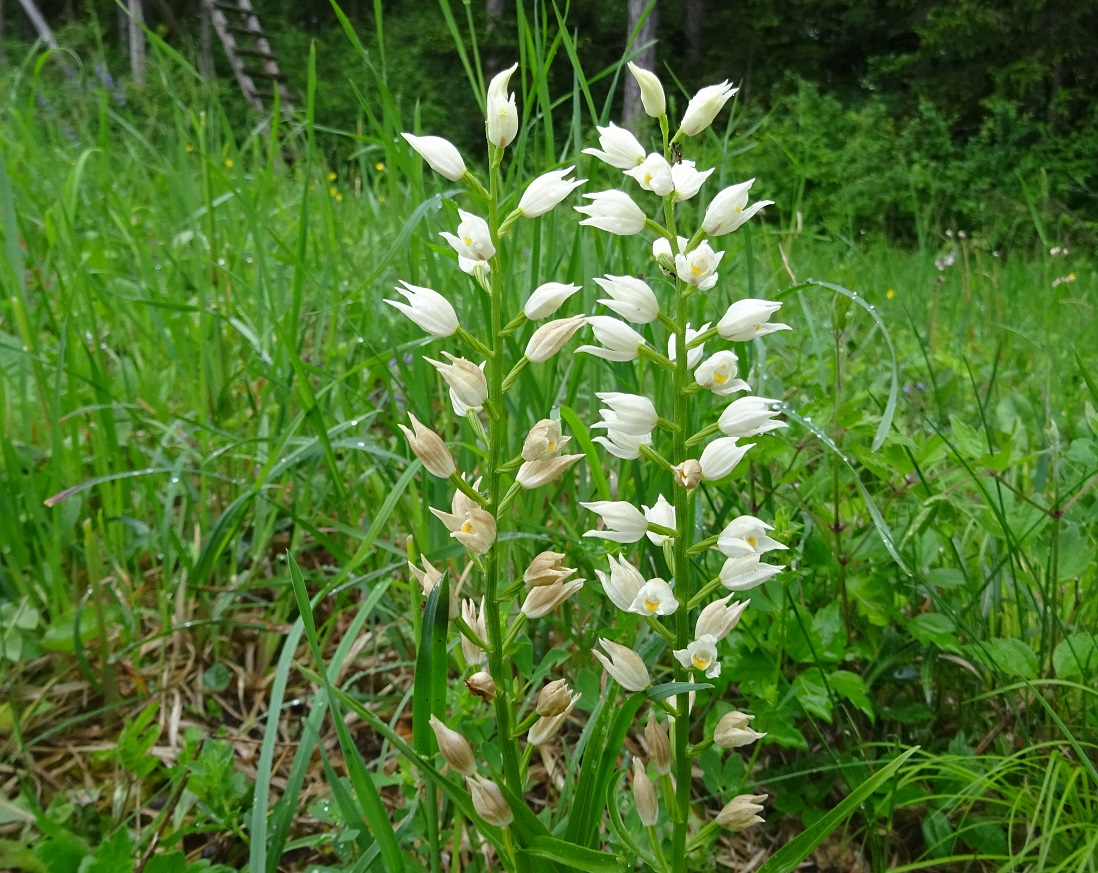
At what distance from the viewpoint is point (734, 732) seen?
2.60 ft


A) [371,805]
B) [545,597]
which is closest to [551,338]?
[545,597]

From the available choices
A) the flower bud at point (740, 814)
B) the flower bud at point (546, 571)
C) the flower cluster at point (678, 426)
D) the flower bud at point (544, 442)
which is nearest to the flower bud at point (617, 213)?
the flower cluster at point (678, 426)

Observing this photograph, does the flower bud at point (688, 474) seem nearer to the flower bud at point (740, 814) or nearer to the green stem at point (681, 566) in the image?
the green stem at point (681, 566)

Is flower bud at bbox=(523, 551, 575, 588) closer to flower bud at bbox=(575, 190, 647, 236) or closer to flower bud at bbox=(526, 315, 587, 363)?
flower bud at bbox=(526, 315, 587, 363)

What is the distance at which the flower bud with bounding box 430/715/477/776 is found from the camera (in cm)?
74

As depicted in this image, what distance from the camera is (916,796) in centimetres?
110

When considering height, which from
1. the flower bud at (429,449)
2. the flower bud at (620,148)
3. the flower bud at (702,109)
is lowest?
the flower bud at (429,449)

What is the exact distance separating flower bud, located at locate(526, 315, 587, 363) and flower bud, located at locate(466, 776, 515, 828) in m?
0.40

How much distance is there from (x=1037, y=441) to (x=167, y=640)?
176 cm

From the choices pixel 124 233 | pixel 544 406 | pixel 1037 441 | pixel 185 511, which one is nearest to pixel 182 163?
pixel 124 233

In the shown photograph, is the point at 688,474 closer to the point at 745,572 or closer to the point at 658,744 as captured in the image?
the point at 745,572

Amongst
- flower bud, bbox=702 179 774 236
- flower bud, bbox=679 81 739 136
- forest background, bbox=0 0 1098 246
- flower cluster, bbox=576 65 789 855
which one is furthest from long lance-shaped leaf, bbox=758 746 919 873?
forest background, bbox=0 0 1098 246

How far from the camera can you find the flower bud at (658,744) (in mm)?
767

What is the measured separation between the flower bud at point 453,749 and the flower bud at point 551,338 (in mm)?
360
